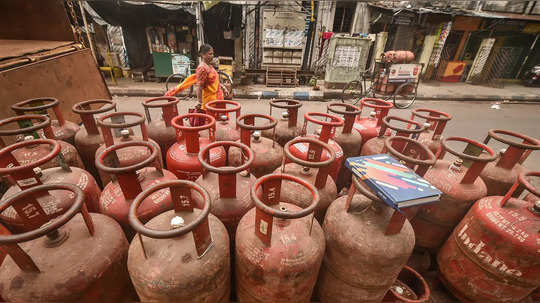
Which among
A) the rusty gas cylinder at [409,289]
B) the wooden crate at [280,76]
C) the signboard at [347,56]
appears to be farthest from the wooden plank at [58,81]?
the signboard at [347,56]

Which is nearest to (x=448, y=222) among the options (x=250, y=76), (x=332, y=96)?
(x=332, y=96)

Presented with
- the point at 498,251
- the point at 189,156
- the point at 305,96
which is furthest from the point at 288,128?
the point at 305,96

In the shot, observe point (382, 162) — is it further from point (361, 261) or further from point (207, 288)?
point (207, 288)

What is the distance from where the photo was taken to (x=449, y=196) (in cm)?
250

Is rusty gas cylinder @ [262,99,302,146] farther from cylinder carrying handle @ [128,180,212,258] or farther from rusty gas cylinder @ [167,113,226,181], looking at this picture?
cylinder carrying handle @ [128,180,212,258]

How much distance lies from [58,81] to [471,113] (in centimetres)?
1297

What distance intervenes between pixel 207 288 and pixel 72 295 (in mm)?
853

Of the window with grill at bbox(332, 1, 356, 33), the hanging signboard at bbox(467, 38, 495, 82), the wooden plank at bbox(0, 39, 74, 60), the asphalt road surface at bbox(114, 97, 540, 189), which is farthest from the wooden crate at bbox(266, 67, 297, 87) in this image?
the hanging signboard at bbox(467, 38, 495, 82)

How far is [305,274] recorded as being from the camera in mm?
1695

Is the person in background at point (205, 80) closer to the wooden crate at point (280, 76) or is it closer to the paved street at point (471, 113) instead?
the paved street at point (471, 113)

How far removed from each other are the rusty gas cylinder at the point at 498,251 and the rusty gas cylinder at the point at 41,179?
3.74 metres

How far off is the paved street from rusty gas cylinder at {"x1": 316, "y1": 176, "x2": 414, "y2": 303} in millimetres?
5042

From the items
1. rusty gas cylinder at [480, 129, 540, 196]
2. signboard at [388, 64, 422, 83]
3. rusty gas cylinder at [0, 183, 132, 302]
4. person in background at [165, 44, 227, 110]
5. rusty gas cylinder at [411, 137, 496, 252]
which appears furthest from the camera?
signboard at [388, 64, 422, 83]

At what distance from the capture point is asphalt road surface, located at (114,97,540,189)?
760 centimetres
